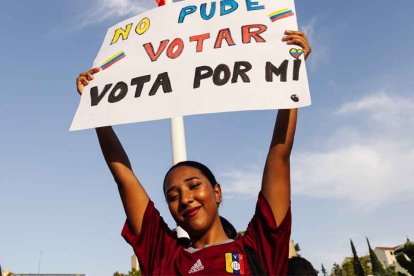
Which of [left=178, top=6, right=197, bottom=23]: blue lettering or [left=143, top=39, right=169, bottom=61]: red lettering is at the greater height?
[left=178, top=6, right=197, bottom=23]: blue lettering

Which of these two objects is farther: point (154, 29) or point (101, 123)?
point (154, 29)

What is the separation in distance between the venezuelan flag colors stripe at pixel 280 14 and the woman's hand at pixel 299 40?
6.9 inches

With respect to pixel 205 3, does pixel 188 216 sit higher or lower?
lower

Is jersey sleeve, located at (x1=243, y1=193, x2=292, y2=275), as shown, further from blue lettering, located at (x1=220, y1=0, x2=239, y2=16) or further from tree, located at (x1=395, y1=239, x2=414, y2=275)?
tree, located at (x1=395, y1=239, x2=414, y2=275)

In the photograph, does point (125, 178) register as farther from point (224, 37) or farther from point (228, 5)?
point (228, 5)

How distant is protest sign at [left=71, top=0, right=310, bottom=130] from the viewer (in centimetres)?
245

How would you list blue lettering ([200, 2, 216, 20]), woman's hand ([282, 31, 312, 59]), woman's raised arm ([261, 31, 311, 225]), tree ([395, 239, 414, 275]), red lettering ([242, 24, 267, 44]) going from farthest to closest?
tree ([395, 239, 414, 275])
blue lettering ([200, 2, 216, 20])
red lettering ([242, 24, 267, 44])
woman's hand ([282, 31, 312, 59])
woman's raised arm ([261, 31, 311, 225])

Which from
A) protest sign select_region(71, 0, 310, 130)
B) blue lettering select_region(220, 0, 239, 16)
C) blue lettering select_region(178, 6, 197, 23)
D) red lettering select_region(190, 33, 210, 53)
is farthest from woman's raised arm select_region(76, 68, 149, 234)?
blue lettering select_region(220, 0, 239, 16)

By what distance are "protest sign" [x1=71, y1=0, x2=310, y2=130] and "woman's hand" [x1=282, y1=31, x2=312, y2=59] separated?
3 centimetres

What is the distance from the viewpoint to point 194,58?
107 inches

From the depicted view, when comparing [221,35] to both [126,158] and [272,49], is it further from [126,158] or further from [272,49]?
[126,158]

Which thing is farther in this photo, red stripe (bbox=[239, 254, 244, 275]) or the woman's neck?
the woman's neck

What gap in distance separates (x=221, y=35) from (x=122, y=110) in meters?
0.81

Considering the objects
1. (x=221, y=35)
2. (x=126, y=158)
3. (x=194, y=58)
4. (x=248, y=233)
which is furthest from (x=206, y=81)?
(x=248, y=233)
